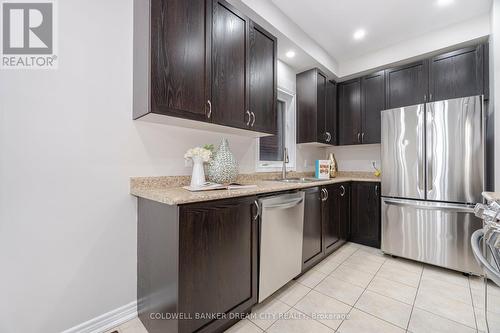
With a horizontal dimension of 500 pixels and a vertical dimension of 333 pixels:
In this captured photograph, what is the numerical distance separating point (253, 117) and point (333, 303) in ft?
5.64

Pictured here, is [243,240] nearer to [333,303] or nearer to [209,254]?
[209,254]

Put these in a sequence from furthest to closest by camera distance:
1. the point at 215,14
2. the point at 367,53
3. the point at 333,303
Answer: the point at 367,53
the point at 333,303
the point at 215,14

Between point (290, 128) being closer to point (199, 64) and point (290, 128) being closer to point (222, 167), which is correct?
point (222, 167)

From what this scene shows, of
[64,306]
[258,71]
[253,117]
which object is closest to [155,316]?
[64,306]

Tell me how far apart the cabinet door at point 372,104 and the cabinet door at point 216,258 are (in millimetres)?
2457

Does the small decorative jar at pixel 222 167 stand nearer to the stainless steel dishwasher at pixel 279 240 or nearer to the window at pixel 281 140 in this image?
the stainless steel dishwasher at pixel 279 240

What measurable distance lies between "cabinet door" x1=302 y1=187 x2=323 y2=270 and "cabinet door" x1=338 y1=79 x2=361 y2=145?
1499 millimetres

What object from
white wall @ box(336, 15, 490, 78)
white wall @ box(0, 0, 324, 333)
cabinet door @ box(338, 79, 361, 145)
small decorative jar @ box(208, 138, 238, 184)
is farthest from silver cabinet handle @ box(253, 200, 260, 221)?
white wall @ box(336, 15, 490, 78)

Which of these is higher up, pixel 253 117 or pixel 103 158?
pixel 253 117

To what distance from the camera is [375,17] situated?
2246mm

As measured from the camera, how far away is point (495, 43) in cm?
198

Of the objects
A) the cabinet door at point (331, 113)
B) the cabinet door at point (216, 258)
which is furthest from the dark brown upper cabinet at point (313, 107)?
the cabinet door at point (216, 258)

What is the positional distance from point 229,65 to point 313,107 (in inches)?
64.8

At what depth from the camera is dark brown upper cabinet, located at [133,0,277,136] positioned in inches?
50.4
